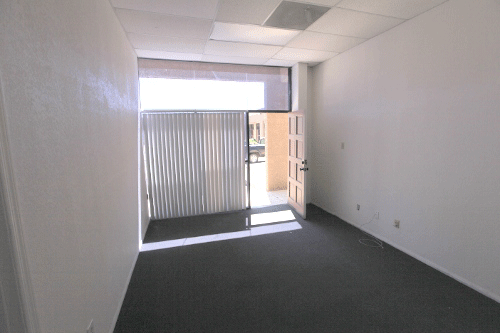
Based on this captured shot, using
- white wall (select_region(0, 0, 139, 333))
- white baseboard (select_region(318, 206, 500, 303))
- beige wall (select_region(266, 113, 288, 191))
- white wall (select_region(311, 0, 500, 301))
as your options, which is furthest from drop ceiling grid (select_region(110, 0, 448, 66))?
white baseboard (select_region(318, 206, 500, 303))

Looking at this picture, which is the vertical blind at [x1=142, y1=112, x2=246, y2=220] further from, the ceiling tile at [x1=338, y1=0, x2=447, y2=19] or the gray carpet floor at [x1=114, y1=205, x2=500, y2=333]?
the ceiling tile at [x1=338, y1=0, x2=447, y2=19]

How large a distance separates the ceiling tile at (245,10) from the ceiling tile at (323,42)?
742 millimetres

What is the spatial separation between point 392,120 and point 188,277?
3.08m

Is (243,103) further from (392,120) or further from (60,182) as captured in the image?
(60,182)

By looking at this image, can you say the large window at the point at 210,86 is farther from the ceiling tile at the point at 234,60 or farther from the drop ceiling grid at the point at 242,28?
the drop ceiling grid at the point at 242,28

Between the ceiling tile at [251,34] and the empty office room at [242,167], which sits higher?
the ceiling tile at [251,34]

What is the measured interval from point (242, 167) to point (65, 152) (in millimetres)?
3492

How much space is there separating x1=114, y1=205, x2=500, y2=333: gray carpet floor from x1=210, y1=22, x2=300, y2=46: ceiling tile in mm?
2769

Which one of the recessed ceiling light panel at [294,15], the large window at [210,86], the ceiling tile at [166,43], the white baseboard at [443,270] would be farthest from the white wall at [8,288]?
the large window at [210,86]

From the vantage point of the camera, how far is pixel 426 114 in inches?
102

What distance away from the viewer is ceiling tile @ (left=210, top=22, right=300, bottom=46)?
2837 millimetres

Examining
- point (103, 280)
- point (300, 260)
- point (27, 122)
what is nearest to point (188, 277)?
point (103, 280)

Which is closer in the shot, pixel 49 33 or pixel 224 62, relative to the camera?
pixel 49 33

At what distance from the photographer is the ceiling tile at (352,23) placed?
8.43ft
